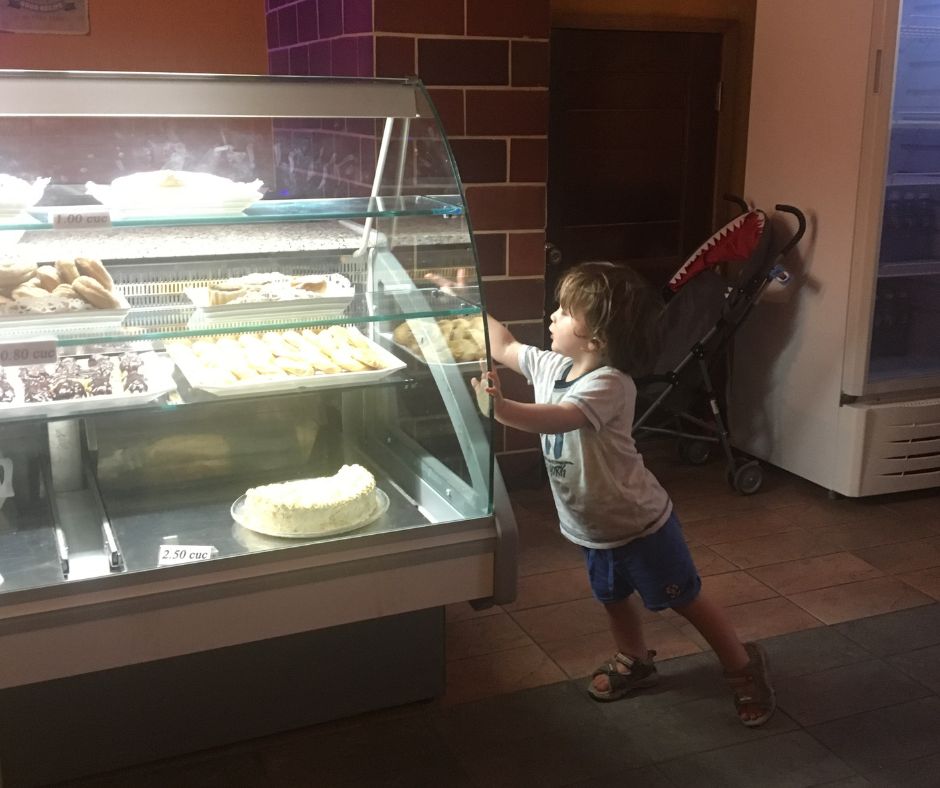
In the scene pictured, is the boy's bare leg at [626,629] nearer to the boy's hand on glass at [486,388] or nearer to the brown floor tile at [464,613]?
the brown floor tile at [464,613]

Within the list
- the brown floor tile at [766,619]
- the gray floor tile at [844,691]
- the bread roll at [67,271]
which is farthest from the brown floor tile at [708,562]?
the bread roll at [67,271]

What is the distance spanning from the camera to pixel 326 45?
12.9 feet

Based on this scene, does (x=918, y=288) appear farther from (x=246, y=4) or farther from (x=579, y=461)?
(x=246, y=4)

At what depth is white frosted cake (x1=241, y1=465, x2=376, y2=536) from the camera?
2.35 meters

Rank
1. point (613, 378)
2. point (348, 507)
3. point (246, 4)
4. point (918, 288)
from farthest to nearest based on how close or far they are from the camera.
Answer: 1. point (918, 288)
2. point (246, 4)
3. point (613, 378)
4. point (348, 507)

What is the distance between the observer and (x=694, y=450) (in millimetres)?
4672

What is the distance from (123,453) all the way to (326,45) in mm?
1994

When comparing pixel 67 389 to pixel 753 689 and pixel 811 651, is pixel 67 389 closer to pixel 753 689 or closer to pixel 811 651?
pixel 753 689

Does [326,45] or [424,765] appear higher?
[326,45]

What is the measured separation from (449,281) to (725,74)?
292 centimetres

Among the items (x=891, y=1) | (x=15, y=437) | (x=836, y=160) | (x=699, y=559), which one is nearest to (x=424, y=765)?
(x=15, y=437)

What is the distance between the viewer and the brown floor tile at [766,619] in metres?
3.20

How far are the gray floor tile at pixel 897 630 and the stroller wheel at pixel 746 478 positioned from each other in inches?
42.0

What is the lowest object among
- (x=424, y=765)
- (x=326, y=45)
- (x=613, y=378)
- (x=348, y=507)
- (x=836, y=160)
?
(x=424, y=765)
